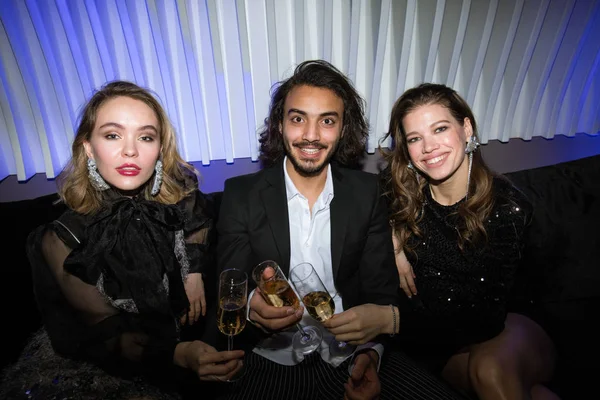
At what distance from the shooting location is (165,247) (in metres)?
1.86

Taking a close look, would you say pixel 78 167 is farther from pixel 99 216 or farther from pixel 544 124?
pixel 544 124

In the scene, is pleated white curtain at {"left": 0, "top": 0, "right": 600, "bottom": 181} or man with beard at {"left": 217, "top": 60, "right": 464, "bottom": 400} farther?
pleated white curtain at {"left": 0, "top": 0, "right": 600, "bottom": 181}

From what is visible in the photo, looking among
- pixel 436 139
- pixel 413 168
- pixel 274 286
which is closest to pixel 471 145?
pixel 436 139

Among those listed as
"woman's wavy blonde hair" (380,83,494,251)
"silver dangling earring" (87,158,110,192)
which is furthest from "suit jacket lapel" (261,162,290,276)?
"silver dangling earring" (87,158,110,192)

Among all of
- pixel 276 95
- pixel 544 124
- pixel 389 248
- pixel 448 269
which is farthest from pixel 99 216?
pixel 544 124

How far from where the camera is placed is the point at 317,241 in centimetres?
208

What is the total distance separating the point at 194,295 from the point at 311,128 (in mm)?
1251

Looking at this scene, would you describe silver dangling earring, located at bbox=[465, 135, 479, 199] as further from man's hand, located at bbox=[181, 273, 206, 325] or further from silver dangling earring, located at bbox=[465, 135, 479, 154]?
man's hand, located at bbox=[181, 273, 206, 325]

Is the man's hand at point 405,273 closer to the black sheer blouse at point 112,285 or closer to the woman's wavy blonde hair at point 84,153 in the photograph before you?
the black sheer blouse at point 112,285

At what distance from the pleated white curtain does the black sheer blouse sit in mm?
1272

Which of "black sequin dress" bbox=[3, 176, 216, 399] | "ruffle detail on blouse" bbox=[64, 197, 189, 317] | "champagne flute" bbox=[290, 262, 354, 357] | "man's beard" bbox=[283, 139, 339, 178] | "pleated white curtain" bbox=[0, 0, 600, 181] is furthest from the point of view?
"pleated white curtain" bbox=[0, 0, 600, 181]

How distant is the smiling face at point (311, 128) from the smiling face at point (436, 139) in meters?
0.49

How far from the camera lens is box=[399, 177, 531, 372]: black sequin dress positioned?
1.98 m

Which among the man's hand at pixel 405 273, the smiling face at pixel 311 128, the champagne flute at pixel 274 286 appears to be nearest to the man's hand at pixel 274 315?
the champagne flute at pixel 274 286
